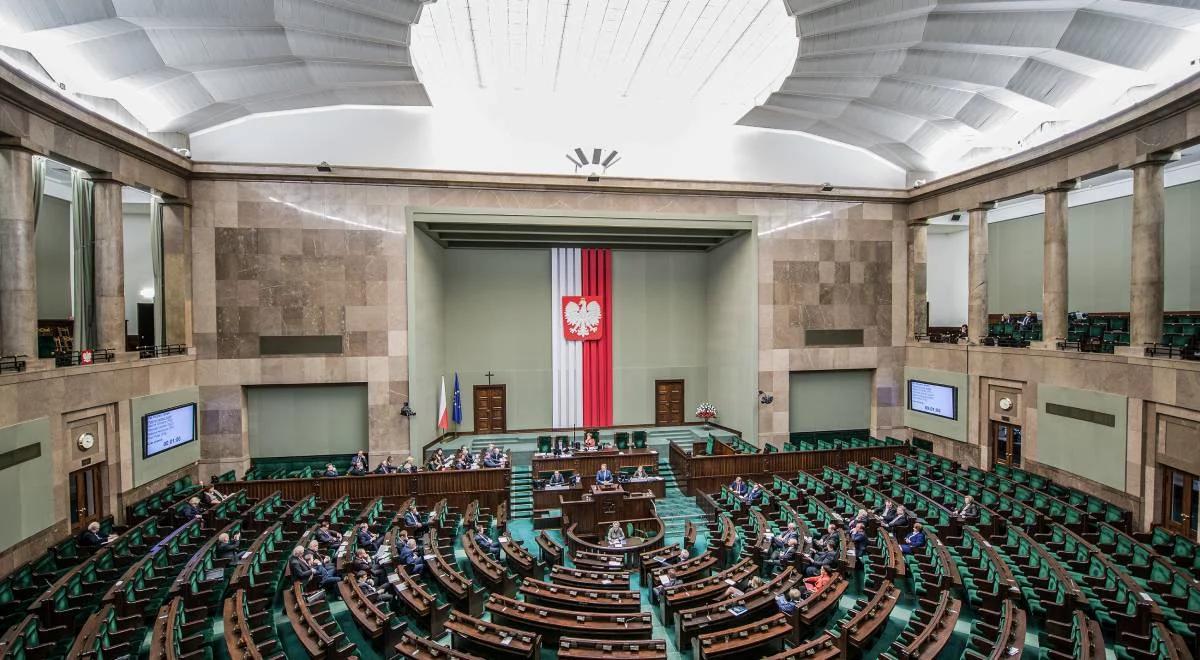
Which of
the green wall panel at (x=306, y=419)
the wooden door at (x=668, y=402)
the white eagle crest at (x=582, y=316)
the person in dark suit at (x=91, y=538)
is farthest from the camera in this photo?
the wooden door at (x=668, y=402)

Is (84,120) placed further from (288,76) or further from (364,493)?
(364,493)

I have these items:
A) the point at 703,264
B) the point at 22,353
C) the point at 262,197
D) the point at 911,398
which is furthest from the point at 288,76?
the point at 911,398

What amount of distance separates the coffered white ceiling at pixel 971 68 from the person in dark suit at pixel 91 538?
52.2 ft

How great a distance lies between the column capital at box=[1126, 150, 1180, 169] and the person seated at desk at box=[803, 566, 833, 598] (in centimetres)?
1085

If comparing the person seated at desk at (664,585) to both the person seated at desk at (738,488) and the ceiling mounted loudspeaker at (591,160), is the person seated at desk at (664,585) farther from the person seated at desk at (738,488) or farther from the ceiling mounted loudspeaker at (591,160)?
the ceiling mounted loudspeaker at (591,160)

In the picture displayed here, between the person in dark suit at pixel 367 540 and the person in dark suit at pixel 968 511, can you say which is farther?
the person in dark suit at pixel 968 511

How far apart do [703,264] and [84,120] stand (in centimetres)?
1757

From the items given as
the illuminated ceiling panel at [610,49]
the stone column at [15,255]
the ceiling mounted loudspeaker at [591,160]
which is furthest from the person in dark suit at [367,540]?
the ceiling mounted loudspeaker at [591,160]

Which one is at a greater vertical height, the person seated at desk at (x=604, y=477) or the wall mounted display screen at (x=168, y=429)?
the wall mounted display screen at (x=168, y=429)

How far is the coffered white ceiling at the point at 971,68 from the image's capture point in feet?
34.9

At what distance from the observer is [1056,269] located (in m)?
13.8

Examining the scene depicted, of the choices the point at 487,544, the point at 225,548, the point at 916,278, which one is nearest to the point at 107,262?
the point at 225,548

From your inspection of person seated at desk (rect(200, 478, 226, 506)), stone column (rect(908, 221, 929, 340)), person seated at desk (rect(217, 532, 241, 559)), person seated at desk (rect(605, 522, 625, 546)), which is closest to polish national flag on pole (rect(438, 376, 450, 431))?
person seated at desk (rect(200, 478, 226, 506))

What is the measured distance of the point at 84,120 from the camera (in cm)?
1121
